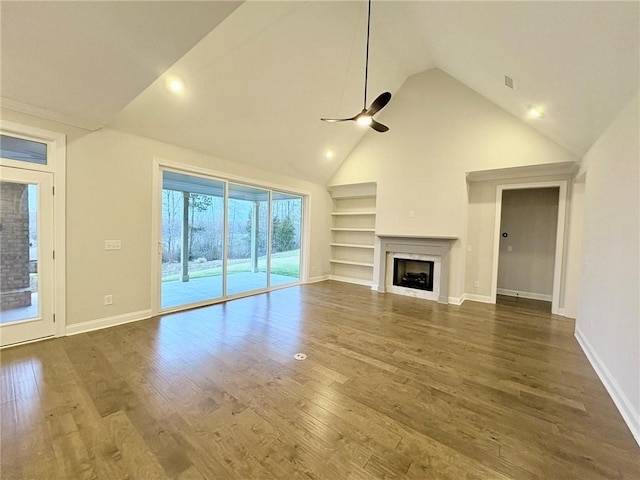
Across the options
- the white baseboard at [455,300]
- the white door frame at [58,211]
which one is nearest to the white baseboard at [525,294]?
the white baseboard at [455,300]

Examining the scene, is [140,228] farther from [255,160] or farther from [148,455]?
[148,455]

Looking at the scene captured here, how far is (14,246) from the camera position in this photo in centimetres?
295

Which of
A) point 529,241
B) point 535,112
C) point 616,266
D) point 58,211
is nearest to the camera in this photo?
point 616,266

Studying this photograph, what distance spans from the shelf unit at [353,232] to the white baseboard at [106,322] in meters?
4.84

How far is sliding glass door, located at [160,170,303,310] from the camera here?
440 cm

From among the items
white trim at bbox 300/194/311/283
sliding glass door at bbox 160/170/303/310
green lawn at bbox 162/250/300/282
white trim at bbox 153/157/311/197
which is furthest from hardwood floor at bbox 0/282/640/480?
white trim at bbox 300/194/311/283

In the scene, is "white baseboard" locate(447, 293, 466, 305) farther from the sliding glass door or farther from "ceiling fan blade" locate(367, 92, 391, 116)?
"ceiling fan blade" locate(367, 92, 391, 116)

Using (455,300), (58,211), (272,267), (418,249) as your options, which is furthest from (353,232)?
(58,211)

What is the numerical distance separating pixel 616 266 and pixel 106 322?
230 inches

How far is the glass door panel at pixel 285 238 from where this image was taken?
621 cm

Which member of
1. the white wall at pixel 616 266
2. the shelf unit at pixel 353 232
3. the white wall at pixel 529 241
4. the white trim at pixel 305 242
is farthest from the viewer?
the shelf unit at pixel 353 232

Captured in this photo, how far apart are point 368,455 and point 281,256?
5048mm

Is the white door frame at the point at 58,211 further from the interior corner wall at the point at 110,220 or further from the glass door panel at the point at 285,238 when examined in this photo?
the glass door panel at the point at 285,238

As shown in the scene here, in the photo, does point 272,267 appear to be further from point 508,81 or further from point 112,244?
point 508,81
